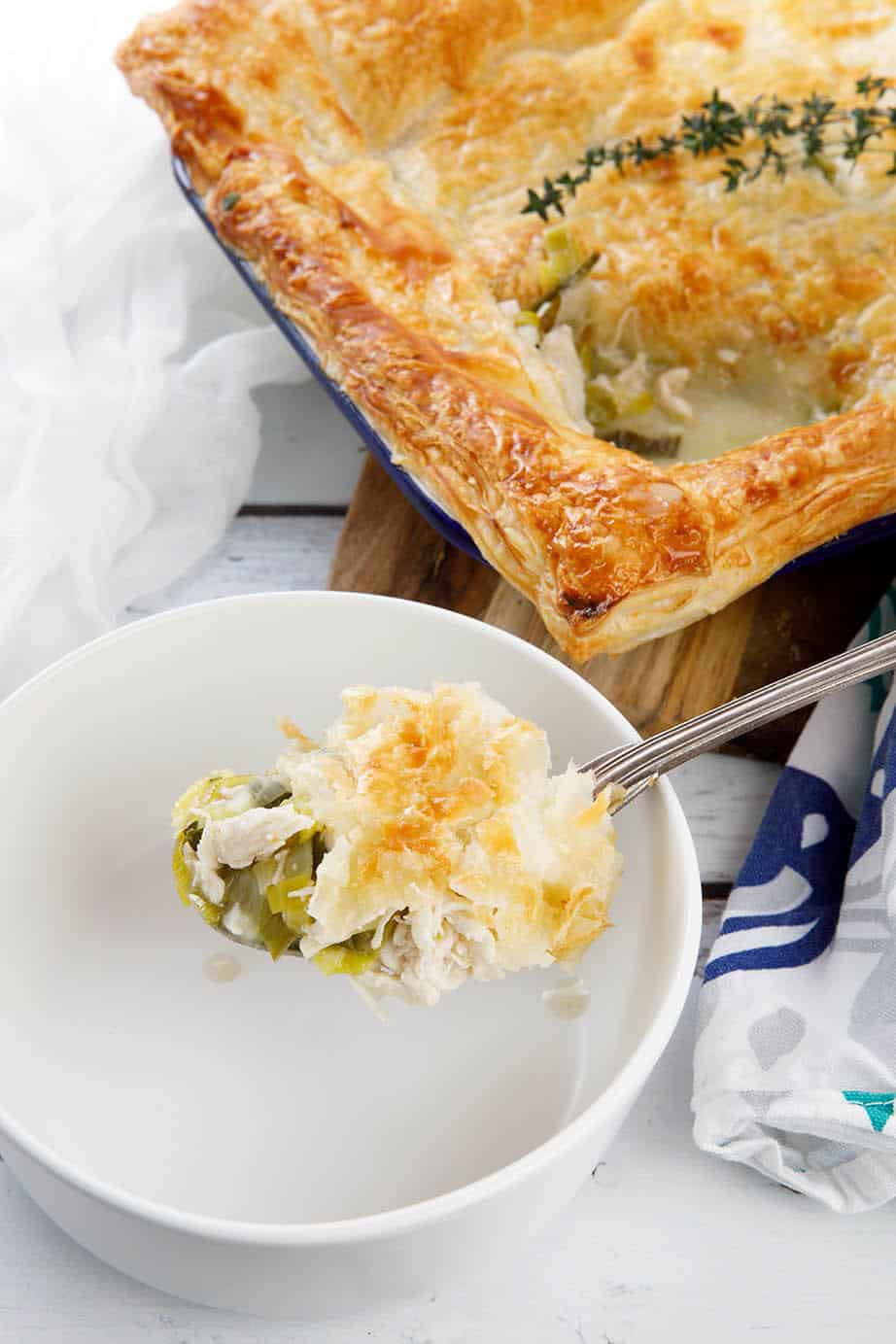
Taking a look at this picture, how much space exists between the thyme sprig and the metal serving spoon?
2.19ft

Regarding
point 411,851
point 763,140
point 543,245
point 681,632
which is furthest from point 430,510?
point 763,140

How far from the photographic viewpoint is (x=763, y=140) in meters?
1.68

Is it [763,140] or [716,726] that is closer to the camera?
[716,726]

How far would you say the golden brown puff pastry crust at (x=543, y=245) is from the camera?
4.24ft

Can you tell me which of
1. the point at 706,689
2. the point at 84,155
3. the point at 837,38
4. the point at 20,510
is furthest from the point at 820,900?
the point at 84,155

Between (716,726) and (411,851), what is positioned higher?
(411,851)

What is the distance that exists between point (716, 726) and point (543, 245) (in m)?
0.71

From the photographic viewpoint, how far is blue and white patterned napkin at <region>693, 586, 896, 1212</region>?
41.5 inches

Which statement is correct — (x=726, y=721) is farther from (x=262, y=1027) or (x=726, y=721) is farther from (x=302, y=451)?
(x=302, y=451)

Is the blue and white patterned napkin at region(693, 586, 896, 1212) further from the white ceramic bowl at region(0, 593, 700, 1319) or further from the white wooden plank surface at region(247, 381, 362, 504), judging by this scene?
the white wooden plank surface at region(247, 381, 362, 504)

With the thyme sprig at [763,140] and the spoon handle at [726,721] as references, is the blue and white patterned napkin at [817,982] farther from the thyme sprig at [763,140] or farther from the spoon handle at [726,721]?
the thyme sprig at [763,140]

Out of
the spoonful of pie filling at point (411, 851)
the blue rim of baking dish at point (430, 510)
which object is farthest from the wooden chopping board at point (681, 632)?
the spoonful of pie filling at point (411, 851)

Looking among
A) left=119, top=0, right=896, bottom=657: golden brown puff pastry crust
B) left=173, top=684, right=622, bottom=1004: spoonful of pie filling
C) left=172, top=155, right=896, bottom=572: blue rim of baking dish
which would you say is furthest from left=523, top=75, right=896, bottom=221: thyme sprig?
left=173, top=684, right=622, bottom=1004: spoonful of pie filling

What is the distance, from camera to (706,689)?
4.58ft
